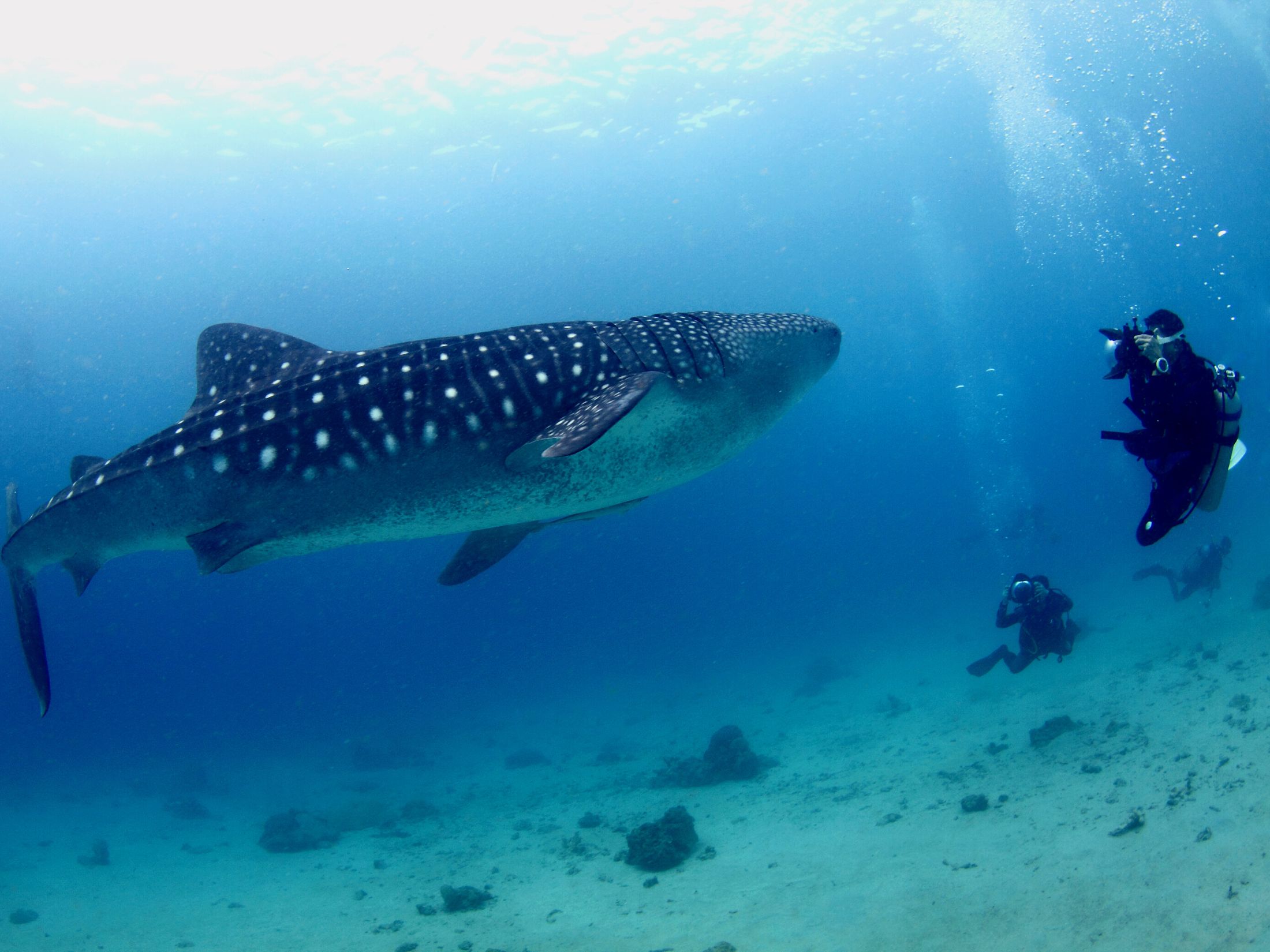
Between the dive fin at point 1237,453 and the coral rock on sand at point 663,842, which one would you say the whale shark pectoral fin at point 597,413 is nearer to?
the dive fin at point 1237,453

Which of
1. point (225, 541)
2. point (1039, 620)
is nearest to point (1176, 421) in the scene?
point (225, 541)

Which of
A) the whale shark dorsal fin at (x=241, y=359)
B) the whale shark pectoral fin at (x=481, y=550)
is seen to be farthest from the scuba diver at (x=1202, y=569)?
the whale shark dorsal fin at (x=241, y=359)

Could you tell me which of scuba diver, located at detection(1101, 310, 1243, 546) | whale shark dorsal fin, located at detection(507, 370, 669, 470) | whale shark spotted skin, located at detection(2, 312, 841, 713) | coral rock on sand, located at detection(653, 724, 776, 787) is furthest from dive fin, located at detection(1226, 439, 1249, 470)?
coral rock on sand, located at detection(653, 724, 776, 787)

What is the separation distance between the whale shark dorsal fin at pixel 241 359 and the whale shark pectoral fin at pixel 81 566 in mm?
1254

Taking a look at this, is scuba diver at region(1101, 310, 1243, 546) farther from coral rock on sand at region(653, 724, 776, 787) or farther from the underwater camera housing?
coral rock on sand at region(653, 724, 776, 787)

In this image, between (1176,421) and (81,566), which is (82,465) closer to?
(81,566)

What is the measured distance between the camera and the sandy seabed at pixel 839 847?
5.69m

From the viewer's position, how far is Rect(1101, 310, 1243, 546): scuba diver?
4.07 metres

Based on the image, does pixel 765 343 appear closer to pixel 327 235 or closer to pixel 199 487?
pixel 199 487

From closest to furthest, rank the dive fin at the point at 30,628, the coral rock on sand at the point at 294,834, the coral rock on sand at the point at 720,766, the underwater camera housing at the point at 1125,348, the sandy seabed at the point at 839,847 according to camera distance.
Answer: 1. the underwater camera housing at the point at 1125,348
2. the dive fin at the point at 30,628
3. the sandy seabed at the point at 839,847
4. the coral rock on sand at the point at 720,766
5. the coral rock on sand at the point at 294,834

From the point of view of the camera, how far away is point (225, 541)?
4160mm

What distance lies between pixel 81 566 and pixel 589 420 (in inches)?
152

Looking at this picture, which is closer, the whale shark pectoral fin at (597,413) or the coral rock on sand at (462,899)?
the whale shark pectoral fin at (597,413)

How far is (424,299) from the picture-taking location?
6675 cm
